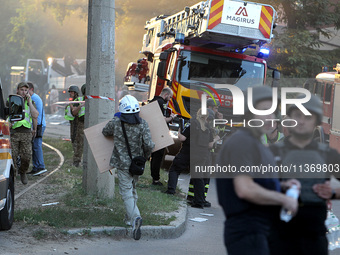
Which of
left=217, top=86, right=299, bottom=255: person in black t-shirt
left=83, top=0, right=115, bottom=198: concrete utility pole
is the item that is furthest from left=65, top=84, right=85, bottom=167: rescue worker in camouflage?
left=217, top=86, right=299, bottom=255: person in black t-shirt

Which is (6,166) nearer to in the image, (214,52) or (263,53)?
(214,52)

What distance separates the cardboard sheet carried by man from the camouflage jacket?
163 millimetres

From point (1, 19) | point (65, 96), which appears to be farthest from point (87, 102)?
point (1, 19)

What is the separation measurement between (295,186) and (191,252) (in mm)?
3987

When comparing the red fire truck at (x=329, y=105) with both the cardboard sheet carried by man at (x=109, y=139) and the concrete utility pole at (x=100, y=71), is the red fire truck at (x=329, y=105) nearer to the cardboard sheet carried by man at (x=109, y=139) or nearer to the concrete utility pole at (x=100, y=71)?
the concrete utility pole at (x=100, y=71)

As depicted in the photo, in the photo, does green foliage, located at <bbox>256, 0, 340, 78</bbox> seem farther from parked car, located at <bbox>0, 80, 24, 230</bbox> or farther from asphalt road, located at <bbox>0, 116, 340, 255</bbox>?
parked car, located at <bbox>0, 80, 24, 230</bbox>

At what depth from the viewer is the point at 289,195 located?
3568mm

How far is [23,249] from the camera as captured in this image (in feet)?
22.3

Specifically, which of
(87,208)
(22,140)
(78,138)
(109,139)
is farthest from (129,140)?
(78,138)

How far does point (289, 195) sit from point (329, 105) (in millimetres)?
17001

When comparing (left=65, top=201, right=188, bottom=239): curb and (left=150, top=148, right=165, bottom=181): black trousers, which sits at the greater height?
(left=150, top=148, right=165, bottom=181): black trousers

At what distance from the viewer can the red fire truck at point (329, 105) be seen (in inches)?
736

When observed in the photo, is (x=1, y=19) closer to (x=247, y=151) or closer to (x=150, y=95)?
(x=150, y=95)

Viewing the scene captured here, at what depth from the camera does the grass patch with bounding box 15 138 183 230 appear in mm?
8016
